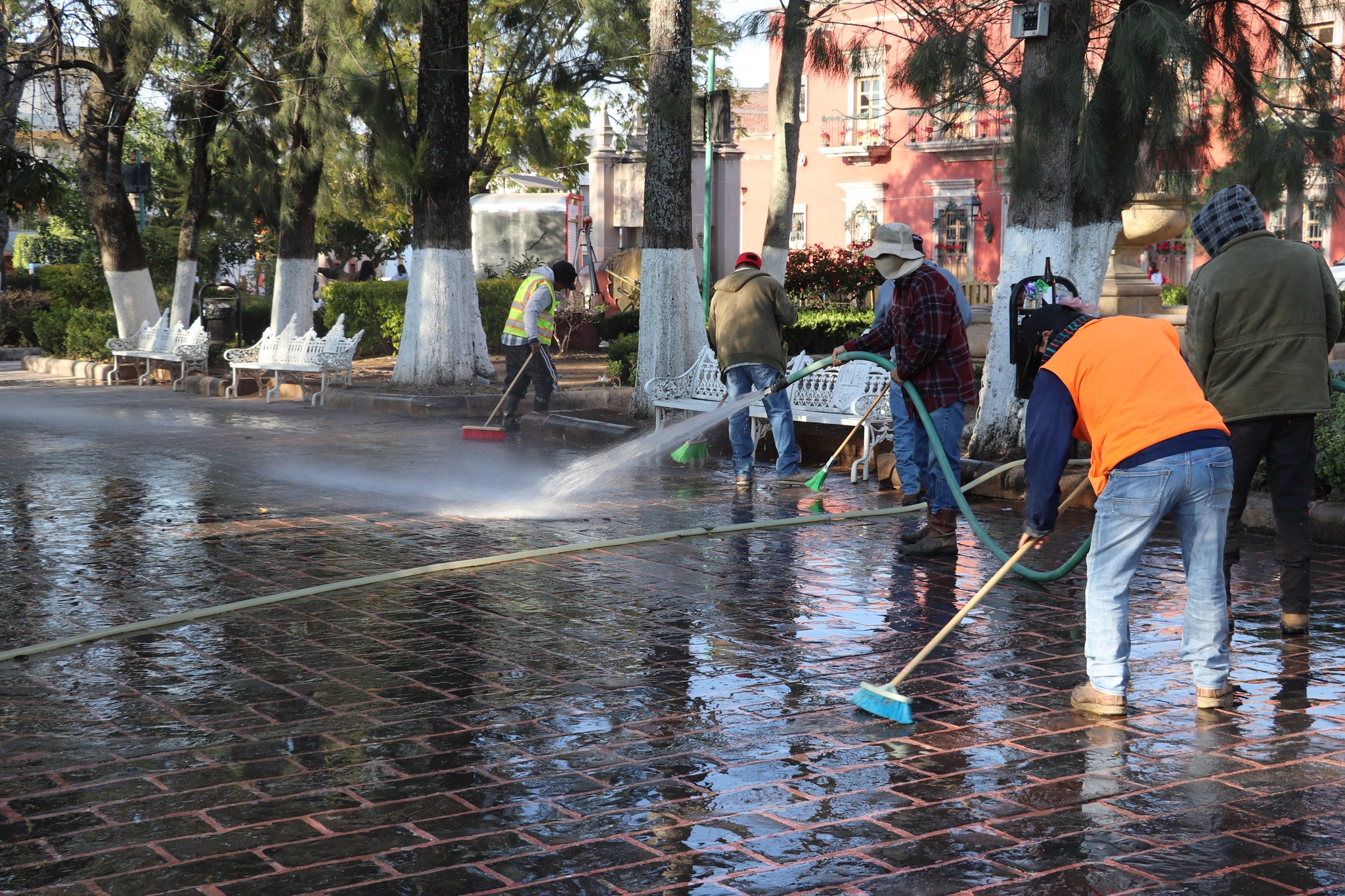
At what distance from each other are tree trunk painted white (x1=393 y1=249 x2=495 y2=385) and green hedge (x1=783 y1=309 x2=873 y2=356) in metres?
4.09

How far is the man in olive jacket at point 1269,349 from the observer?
5.82m

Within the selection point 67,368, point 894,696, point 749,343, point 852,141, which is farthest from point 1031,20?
point 852,141

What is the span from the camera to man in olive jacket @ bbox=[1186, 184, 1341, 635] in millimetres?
5824

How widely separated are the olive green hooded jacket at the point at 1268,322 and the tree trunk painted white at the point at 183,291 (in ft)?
60.6

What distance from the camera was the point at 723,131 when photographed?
1695 cm

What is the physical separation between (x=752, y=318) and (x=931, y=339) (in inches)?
110

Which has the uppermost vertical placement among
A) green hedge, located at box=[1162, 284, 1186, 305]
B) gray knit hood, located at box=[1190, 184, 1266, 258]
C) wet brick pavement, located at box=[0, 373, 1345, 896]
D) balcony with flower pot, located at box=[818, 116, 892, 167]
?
balcony with flower pot, located at box=[818, 116, 892, 167]

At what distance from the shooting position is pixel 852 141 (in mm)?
39219

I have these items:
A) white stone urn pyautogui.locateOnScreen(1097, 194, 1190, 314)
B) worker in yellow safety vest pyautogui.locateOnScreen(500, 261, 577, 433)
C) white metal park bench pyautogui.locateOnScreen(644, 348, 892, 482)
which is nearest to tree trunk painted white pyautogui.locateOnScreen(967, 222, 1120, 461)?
white metal park bench pyautogui.locateOnScreen(644, 348, 892, 482)

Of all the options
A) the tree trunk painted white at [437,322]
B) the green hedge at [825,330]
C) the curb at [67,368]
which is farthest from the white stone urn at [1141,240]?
the curb at [67,368]

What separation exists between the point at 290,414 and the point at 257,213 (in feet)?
25.7

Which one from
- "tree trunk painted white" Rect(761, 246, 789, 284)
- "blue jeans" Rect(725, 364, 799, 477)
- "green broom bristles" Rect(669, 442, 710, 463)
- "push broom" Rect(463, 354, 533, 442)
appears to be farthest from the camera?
"tree trunk painted white" Rect(761, 246, 789, 284)

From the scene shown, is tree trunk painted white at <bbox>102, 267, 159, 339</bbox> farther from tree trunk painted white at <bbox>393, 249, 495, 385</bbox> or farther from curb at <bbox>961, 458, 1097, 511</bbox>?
curb at <bbox>961, 458, 1097, 511</bbox>

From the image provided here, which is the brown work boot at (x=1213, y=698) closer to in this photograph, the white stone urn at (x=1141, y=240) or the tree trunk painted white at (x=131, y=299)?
the white stone urn at (x=1141, y=240)
